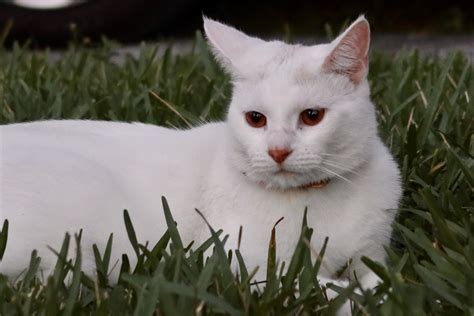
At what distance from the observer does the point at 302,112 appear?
2516 mm

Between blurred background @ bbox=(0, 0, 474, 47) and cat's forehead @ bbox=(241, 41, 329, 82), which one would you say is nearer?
cat's forehead @ bbox=(241, 41, 329, 82)

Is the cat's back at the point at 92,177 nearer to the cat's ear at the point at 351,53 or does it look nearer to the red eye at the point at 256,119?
the red eye at the point at 256,119

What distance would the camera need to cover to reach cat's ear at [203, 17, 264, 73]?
2.65m

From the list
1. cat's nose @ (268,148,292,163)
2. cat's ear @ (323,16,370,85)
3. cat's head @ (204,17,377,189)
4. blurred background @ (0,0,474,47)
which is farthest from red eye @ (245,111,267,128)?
blurred background @ (0,0,474,47)

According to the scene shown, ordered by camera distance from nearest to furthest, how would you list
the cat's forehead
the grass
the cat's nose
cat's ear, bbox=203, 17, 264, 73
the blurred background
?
1. the grass
2. the cat's nose
3. the cat's forehead
4. cat's ear, bbox=203, 17, 264, 73
5. the blurred background

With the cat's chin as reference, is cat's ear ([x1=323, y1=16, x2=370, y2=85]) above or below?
above

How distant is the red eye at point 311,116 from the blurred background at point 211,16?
3.53 metres

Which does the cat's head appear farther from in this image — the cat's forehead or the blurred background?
the blurred background

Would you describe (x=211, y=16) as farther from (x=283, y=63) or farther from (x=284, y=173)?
(x=284, y=173)

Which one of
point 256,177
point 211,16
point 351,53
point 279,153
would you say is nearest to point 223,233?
point 256,177

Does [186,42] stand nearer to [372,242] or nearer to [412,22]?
[412,22]

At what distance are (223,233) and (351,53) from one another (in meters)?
0.57

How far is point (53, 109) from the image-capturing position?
3.71m

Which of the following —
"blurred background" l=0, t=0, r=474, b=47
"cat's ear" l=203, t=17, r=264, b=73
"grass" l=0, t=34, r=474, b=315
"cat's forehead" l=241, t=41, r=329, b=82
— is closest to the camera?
"grass" l=0, t=34, r=474, b=315
